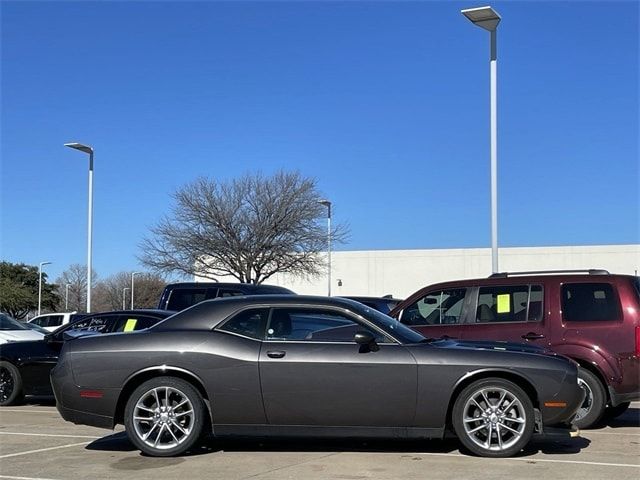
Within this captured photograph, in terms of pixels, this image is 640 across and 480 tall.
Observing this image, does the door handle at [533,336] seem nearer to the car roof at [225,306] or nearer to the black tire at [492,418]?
the black tire at [492,418]

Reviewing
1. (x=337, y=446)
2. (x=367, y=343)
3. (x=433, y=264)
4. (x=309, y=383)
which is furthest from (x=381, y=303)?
(x=433, y=264)

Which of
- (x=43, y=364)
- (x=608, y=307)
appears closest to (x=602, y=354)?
(x=608, y=307)

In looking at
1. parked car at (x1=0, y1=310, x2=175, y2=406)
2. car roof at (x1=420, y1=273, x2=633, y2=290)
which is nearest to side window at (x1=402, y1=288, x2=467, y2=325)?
car roof at (x1=420, y1=273, x2=633, y2=290)

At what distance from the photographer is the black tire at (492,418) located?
7.11 meters

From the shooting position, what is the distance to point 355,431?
23.4 feet

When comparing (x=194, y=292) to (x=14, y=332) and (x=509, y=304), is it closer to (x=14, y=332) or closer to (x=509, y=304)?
(x=14, y=332)

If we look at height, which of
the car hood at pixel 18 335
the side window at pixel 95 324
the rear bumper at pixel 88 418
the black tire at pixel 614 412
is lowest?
the black tire at pixel 614 412

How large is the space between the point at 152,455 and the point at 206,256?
82.8ft

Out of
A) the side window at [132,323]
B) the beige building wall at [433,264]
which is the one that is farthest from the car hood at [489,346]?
the beige building wall at [433,264]

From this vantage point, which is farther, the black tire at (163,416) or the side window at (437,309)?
the side window at (437,309)

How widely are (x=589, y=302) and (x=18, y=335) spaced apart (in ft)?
35.4

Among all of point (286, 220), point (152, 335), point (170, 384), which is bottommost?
point (170, 384)

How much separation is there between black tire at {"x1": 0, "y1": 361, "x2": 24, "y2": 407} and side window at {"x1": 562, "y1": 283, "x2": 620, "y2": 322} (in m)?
8.23

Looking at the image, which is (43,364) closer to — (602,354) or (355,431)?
(355,431)
